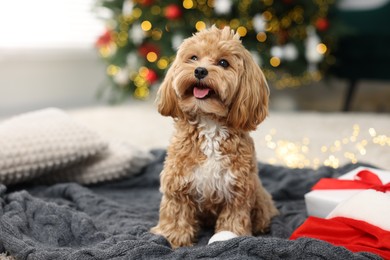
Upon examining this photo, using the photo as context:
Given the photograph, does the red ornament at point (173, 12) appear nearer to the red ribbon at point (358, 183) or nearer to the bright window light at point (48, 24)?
the bright window light at point (48, 24)

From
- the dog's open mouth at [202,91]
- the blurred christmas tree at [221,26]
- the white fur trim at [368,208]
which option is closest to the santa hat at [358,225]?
the white fur trim at [368,208]

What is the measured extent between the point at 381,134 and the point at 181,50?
212cm

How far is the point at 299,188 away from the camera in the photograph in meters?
2.19

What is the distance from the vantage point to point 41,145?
6.97 feet

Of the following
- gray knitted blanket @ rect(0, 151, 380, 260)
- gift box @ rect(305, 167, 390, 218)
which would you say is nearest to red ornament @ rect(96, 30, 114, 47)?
gray knitted blanket @ rect(0, 151, 380, 260)

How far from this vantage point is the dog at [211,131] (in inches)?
58.5

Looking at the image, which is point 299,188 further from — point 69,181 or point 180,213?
point 69,181

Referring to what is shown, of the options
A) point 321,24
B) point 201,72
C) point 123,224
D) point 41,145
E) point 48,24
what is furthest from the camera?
point 48,24

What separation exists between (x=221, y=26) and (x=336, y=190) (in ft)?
7.84

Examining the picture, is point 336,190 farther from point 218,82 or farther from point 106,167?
point 106,167

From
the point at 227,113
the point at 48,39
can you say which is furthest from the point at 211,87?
the point at 48,39

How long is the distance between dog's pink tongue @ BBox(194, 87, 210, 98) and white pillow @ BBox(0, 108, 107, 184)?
2.93ft

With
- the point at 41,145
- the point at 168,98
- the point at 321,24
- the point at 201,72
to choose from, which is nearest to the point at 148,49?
the point at 321,24

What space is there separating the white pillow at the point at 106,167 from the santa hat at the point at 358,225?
966 mm
